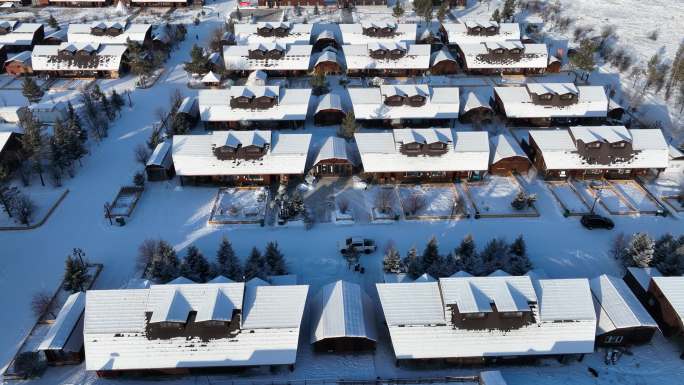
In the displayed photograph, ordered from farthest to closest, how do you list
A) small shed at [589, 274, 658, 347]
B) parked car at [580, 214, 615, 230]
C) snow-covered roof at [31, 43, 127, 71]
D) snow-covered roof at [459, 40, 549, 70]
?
snow-covered roof at [459, 40, 549, 70], snow-covered roof at [31, 43, 127, 71], parked car at [580, 214, 615, 230], small shed at [589, 274, 658, 347]

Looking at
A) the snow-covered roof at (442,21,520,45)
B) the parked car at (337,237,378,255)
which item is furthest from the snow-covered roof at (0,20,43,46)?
the parked car at (337,237,378,255)

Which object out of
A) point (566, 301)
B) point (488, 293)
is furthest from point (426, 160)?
point (566, 301)

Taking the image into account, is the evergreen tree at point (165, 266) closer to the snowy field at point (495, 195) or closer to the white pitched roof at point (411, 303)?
the white pitched roof at point (411, 303)

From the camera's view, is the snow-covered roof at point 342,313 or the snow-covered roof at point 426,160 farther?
the snow-covered roof at point 426,160

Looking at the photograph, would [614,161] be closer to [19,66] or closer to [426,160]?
[426,160]

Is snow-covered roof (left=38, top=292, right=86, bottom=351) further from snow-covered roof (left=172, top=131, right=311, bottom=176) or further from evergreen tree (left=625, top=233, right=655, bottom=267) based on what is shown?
evergreen tree (left=625, top=233, right=655, bottom=267)

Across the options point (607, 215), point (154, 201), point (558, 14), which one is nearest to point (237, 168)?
point (154, 201)

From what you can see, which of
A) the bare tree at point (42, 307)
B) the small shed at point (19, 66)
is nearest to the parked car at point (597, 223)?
the bare tree at point (42, 307)
